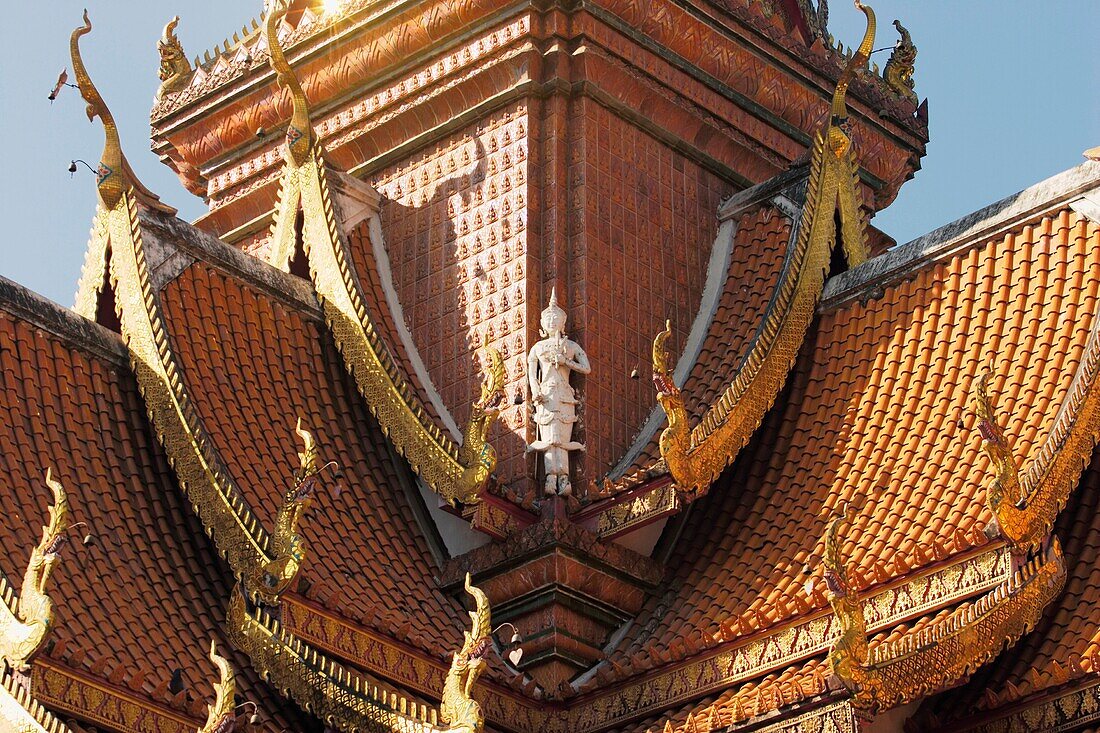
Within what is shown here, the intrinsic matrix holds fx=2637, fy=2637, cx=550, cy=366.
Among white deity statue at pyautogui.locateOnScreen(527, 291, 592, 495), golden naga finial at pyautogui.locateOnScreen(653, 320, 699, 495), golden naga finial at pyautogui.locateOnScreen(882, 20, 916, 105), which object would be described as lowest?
golden naga finial at pyautogui.locateOnScreen(653, 320, 699, 495)

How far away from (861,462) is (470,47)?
3.63 meters

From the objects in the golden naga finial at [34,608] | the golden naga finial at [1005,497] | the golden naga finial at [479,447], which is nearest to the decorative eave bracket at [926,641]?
the golden naga finial at [1005,497]

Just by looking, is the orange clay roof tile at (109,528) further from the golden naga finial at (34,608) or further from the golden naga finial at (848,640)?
the golden naga finial at (848,640)

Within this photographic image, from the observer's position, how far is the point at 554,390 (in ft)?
43.1

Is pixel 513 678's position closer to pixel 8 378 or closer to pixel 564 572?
pixel 564 572

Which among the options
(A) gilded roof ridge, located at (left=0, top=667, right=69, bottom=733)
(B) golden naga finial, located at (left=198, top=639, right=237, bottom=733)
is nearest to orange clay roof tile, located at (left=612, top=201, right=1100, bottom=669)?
(B) golden naga finial, located at (left=198, top=639, right=237, bottom=733)

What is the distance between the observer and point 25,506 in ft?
37.1

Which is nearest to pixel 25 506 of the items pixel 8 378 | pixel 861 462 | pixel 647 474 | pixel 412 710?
pixel 8 378

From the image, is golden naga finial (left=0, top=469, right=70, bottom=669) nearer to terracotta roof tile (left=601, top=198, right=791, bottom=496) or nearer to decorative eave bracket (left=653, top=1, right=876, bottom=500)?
decorative eave bracket (left=653, top=1, right=876, bottom=500)

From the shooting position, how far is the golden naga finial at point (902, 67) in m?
16.8

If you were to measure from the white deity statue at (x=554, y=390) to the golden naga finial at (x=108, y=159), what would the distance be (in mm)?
2004

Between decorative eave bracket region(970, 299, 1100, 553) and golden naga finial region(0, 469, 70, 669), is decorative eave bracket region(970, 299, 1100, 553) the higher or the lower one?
the higher one

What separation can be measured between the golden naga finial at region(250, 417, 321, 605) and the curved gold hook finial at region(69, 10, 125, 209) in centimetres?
233

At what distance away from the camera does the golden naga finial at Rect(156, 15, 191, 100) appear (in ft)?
53.7
